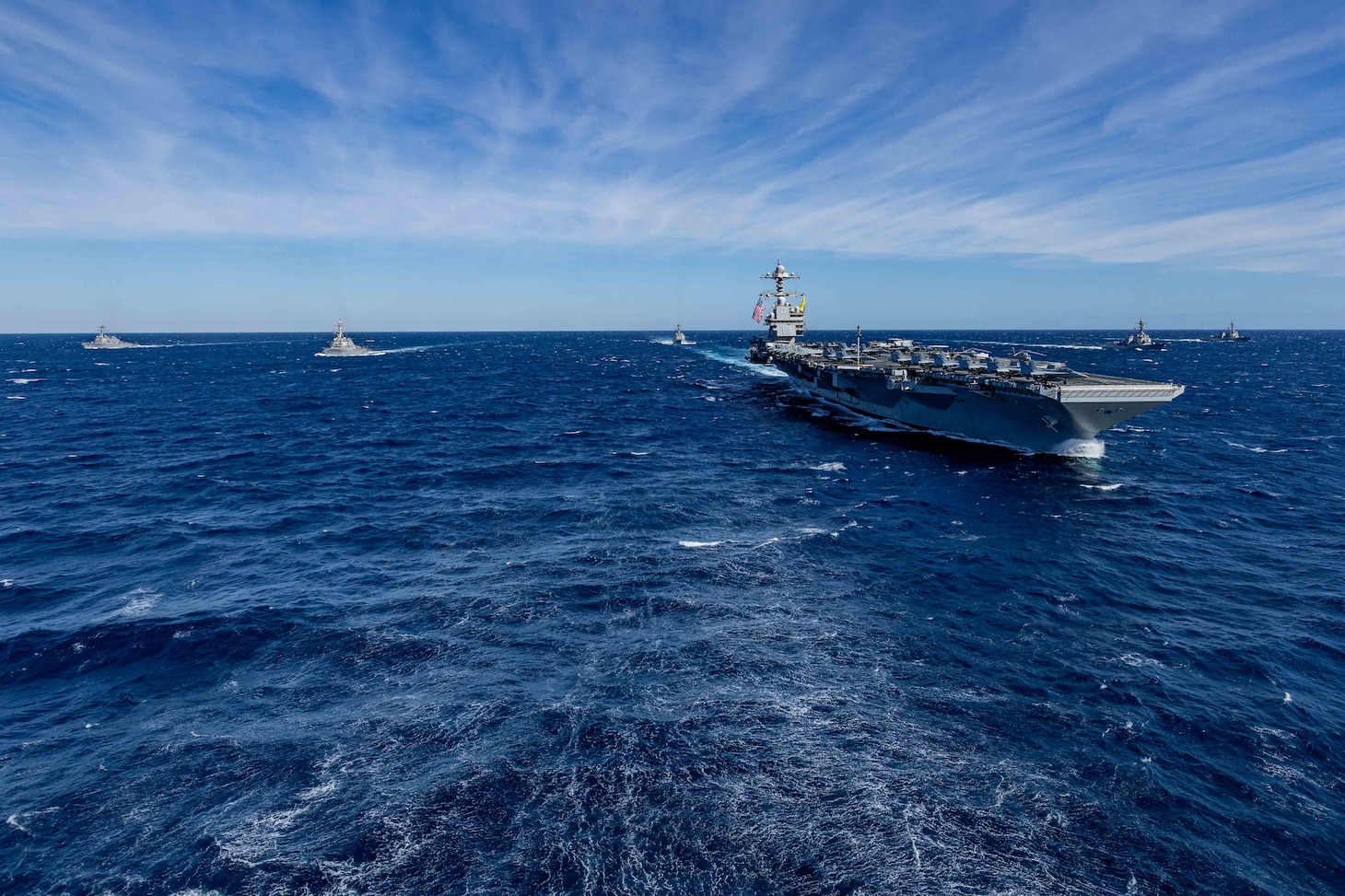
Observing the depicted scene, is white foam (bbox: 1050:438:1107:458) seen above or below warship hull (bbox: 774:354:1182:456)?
below

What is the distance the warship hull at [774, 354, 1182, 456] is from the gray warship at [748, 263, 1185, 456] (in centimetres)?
7

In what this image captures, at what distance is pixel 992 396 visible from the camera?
5666 centimetres

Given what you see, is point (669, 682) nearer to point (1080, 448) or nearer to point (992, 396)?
point (992, 396)

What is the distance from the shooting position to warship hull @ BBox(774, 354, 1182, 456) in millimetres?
48469

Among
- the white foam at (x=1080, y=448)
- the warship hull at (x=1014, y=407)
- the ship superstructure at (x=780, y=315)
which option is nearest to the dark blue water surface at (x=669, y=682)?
the white foam at (x=1080, y=448)

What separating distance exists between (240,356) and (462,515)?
195258 millimetres

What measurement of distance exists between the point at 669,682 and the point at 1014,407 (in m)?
46.0

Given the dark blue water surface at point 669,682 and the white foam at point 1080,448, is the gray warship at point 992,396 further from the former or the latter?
the dark blue water surface at point 669,682

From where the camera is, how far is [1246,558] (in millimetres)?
34062

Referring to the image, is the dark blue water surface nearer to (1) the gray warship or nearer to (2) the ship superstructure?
(1) the gray warship

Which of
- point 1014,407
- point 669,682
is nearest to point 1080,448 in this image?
point 1014,407

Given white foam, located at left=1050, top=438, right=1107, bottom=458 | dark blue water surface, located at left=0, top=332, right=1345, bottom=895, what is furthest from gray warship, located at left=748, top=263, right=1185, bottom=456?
dark blue water surface, located at left=0, top=332, right=1345, bottom=895

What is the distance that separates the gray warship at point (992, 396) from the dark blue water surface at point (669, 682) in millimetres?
5566

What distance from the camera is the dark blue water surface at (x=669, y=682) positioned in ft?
50.8
